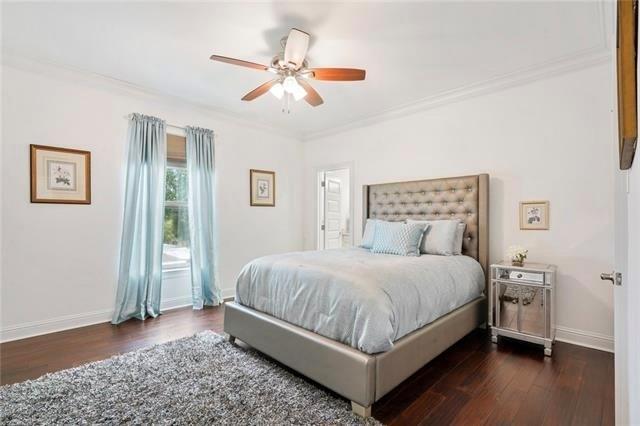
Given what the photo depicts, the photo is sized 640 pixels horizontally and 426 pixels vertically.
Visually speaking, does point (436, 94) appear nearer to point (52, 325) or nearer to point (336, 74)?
point (336, 74)

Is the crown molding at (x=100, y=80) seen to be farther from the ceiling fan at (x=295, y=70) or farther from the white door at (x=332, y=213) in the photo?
the white door at (x=332, y=213)

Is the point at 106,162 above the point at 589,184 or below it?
above

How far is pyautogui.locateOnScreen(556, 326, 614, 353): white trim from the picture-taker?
266cm

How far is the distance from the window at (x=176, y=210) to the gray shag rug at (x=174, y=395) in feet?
5.59

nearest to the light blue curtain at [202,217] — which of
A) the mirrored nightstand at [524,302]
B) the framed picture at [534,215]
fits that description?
the mirrored nightstand at [524,302]

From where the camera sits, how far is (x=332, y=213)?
18.9 feet

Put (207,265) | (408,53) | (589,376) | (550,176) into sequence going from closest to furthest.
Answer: (589,376), (408,53), (550,176), (207,265)

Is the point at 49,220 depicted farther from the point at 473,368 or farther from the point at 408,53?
the point at 473,368

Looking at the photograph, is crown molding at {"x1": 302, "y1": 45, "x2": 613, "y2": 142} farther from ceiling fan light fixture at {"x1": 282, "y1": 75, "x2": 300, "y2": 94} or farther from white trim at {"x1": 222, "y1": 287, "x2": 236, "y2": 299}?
white trim at {"x1": 222, "y1": 287, "x2": 236, "y2": 299}

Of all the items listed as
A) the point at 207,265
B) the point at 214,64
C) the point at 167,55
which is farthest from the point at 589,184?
the point at 207,265

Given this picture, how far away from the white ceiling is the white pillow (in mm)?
1554

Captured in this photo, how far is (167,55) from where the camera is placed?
2.83 meters

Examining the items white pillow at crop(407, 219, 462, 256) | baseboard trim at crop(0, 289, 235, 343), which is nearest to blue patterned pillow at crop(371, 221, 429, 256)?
white pillow at crop(407, 219, 462, 256)

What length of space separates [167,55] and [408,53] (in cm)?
220
